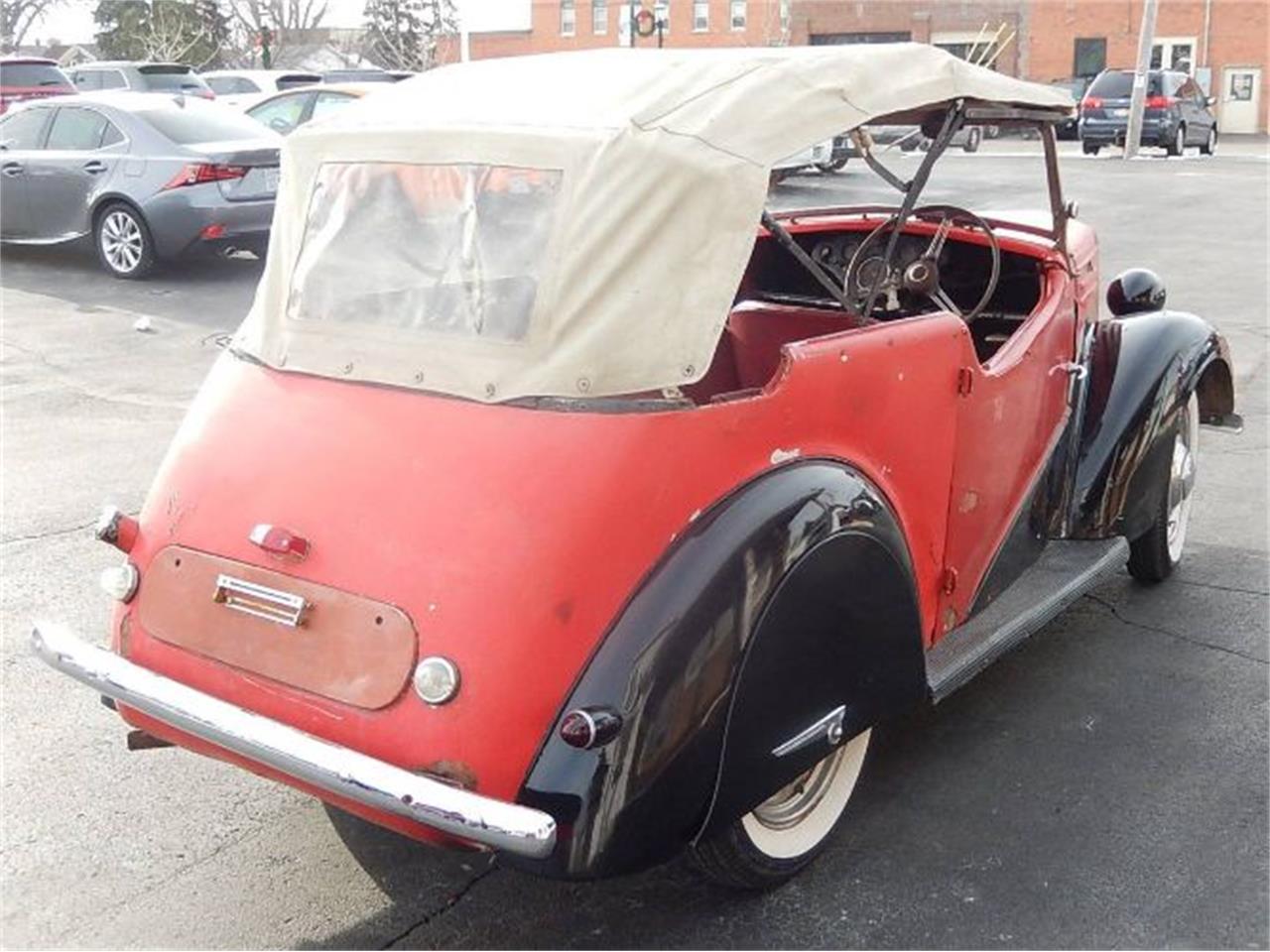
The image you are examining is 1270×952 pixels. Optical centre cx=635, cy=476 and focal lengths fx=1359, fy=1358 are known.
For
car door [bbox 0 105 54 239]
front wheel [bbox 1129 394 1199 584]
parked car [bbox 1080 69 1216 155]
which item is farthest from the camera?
parked car [bbox 1080 69 1216 155]

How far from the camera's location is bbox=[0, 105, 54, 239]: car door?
1244 cm

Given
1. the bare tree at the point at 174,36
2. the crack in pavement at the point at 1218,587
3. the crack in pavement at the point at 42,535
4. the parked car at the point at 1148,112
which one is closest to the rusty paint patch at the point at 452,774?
the crack in pavement at the point at 1218,587

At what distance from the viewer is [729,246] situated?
3.05 m

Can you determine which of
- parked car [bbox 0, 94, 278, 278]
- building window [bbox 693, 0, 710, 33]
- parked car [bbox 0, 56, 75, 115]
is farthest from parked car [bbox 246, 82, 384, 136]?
building window [bbox 693, 0, 710, 33]

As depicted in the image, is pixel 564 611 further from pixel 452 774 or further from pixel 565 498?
pixel 452 774

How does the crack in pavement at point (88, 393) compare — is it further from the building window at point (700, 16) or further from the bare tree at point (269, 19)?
the building window at point (700, 16)

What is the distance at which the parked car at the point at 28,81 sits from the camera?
20391 mm

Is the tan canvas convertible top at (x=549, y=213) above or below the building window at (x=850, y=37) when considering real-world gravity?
below

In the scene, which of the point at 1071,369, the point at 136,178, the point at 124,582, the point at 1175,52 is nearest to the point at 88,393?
the point at 136,178

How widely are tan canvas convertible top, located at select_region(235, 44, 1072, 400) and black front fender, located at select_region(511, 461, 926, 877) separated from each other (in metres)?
0.39

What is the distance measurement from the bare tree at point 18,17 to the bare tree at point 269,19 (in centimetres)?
761

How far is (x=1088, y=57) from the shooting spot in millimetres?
47500

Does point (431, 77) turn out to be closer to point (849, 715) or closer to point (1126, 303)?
point (849, 715)

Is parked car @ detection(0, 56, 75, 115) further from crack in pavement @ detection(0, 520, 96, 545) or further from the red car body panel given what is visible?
the red car body panel
